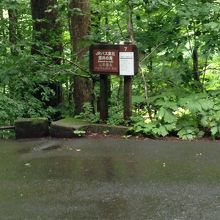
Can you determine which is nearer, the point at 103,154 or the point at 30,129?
the point at 103,154

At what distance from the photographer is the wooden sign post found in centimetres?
831

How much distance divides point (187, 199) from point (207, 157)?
5.57ft

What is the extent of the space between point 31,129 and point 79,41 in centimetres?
276

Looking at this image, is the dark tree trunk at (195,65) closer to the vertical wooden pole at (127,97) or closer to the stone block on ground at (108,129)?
the vertical wooden pole at (127,97)

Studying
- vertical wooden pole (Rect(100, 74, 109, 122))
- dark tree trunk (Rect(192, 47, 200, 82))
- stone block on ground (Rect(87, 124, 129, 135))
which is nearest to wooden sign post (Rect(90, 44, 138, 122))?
vertical wooden pole (Rect(100, 74, 109, 122))

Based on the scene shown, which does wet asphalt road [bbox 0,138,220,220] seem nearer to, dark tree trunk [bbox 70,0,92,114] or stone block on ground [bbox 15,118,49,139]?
stone block on ground [bbox 15,118,49,139]

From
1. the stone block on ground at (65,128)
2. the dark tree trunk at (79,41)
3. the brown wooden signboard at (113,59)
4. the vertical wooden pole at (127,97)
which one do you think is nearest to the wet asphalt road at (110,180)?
the stone block on ground at (65,128)

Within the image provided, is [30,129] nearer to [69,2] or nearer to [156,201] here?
[69,2]

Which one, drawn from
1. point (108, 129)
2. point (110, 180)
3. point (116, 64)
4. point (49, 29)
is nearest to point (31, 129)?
point (108, 129)

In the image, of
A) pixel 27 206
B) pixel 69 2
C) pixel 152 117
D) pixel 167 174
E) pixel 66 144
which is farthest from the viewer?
pixel 69 2

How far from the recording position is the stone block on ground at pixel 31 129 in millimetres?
8758

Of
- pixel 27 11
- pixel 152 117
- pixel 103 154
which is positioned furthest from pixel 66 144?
pixel 27 11

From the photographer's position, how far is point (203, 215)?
475 cm

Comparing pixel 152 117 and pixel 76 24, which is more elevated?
pixel 76 24
